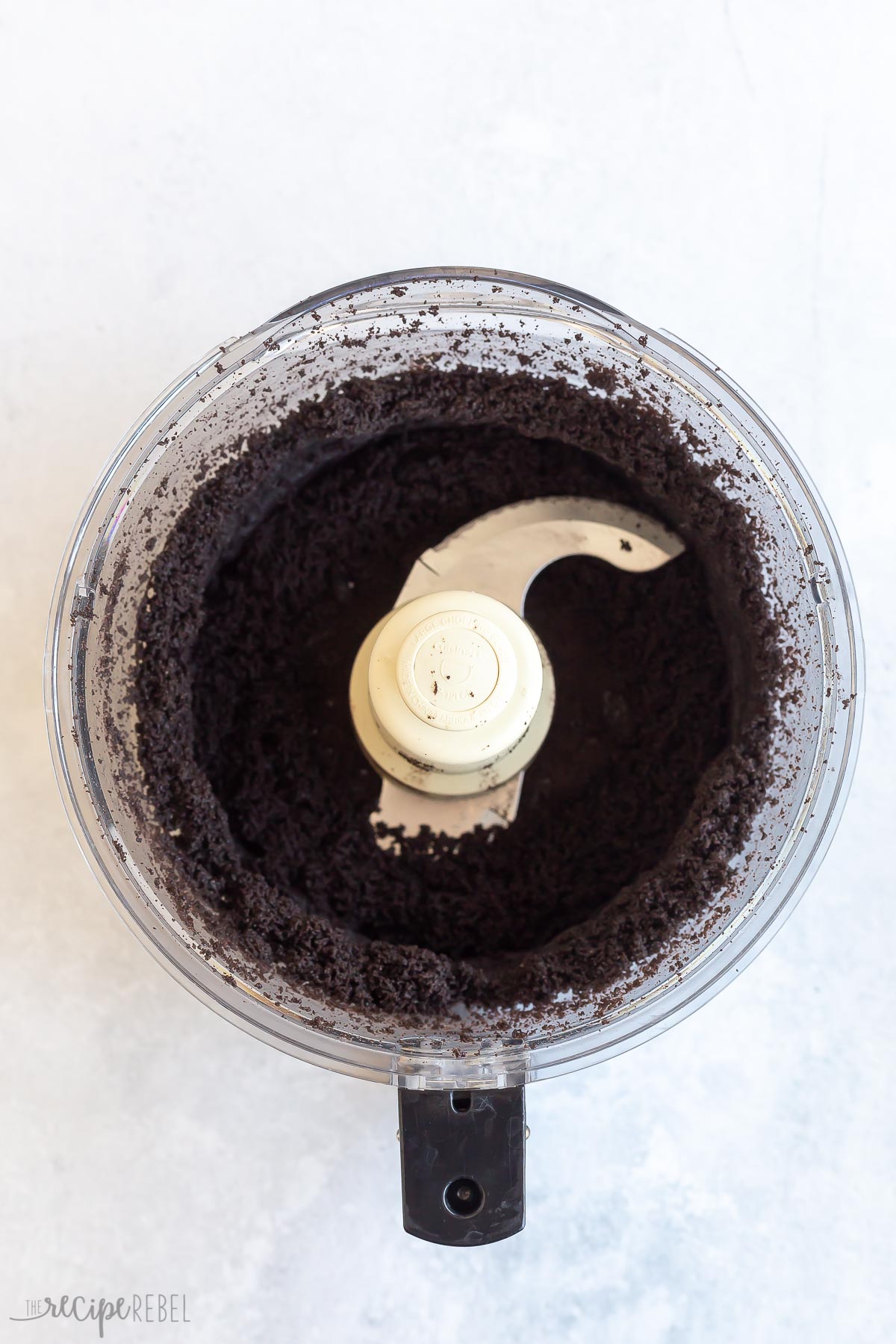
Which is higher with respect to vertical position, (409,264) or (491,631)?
(409,264)

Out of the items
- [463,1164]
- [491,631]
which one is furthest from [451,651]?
[463,1164]

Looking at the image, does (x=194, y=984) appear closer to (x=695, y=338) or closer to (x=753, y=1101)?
(x=753, y=1101)

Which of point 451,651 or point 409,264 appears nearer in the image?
point 451,651

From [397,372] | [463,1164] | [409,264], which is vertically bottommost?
[463,1164]

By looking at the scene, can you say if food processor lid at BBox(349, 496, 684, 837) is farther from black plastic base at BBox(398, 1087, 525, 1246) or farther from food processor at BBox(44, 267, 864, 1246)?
black plastic base at BBox(398, 1087, 525, 1246)

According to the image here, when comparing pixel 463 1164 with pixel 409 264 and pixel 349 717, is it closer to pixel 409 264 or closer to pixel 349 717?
pixel 349 717

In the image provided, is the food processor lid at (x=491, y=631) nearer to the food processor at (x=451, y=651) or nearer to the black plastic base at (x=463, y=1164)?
the food processor at (x=451, y=651)

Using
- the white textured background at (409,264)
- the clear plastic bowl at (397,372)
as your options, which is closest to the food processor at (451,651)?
the clear plastic bowl at (397,372)

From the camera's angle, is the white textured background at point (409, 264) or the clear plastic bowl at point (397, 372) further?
the white textured background at point (409, 264)
